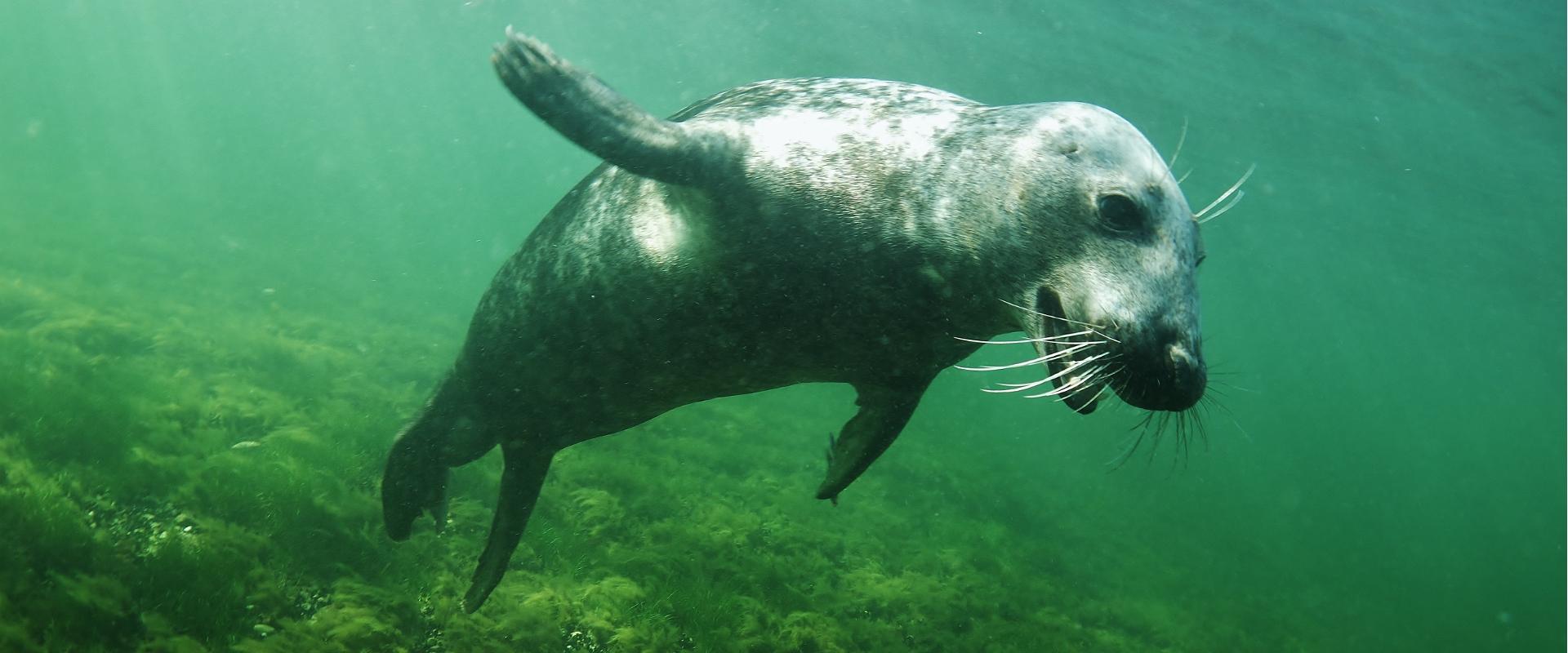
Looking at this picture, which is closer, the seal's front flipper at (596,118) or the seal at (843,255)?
the seal at (843,255)

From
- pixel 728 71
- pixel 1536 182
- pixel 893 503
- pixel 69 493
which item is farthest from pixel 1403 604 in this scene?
pixel 728 71

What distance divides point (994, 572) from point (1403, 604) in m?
13.4

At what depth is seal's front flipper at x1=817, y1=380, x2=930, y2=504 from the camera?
133 inches

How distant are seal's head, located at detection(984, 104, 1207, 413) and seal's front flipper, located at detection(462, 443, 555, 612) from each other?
2.44 m

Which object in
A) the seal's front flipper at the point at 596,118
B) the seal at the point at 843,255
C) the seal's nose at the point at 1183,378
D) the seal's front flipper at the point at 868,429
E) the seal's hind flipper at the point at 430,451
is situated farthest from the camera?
the seal's hind flipper at the point at 430,451

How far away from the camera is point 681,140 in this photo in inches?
111

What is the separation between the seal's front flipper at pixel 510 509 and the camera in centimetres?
404

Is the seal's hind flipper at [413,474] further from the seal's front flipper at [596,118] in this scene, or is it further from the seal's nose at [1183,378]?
the seal's nose at [1183,378]

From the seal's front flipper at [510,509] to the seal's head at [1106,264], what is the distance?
2438mm

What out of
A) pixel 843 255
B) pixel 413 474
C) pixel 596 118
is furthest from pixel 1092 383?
pixel 413 474

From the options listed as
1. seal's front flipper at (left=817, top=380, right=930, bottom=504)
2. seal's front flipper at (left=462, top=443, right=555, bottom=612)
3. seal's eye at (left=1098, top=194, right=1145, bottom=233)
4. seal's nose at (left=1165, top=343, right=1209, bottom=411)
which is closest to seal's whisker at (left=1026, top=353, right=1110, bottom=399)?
seal's nose at (left=1165, top=343, right=1209, bottom=411)

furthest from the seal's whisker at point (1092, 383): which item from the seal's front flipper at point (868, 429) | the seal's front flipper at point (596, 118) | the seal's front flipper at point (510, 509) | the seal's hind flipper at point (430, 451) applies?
the seal's hind flipper at point (430, 451)

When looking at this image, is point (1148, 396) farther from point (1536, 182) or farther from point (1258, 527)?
point (1258, 527)

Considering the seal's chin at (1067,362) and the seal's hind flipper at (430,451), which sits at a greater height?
the seal's chin at (1067,362)
